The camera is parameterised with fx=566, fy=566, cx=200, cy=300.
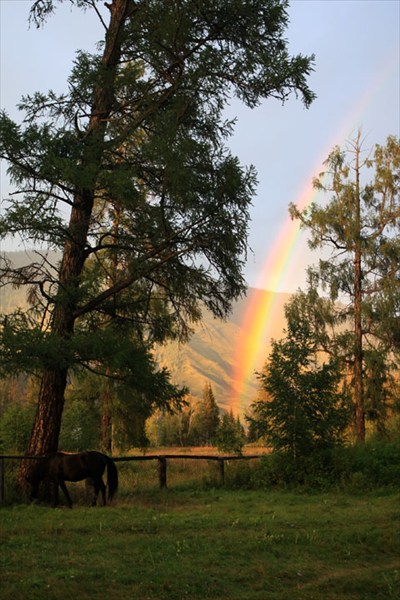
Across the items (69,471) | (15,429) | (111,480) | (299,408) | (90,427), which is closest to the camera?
(69,471)

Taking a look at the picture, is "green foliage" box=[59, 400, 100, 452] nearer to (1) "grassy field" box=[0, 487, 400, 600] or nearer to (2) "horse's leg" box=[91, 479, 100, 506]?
(2) "horse's leg" box=[91, 479, 100, 506]

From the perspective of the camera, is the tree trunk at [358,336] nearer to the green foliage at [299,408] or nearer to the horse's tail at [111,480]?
the green foliage at [299,408]

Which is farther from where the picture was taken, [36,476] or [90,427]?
[90,427]

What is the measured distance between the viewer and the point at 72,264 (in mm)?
13180

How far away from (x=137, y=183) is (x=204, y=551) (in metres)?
8.11

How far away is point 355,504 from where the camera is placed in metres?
11.7

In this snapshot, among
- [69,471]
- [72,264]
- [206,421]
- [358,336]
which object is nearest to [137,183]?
[72,264]

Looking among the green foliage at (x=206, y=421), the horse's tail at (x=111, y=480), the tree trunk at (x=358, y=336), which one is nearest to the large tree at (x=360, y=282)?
the tree trunk at (x=358, y=336)

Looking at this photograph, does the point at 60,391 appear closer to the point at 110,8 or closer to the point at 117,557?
the point at 117,557

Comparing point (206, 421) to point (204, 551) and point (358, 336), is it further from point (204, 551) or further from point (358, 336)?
point (204, 551)

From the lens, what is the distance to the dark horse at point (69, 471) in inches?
465

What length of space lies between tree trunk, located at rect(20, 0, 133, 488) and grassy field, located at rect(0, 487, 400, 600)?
1799 mm

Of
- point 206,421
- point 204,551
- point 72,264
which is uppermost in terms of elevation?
point 72,264

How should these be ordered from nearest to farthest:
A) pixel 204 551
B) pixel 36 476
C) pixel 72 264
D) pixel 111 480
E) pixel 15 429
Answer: pixel 204 551 → pixel 36 476 → pixel 111 480 → pixel 72 264 → pixel 15 429
